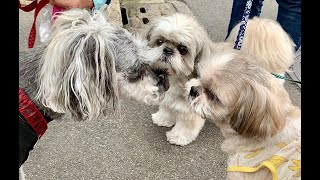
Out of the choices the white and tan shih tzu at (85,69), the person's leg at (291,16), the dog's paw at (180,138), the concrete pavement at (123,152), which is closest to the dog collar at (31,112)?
the white and tan shih tzu at (85,69)

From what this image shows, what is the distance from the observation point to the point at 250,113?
2.14 metres

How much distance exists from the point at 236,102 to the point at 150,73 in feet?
1.96

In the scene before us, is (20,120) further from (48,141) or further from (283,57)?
(283,57)

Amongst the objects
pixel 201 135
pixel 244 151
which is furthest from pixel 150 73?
pixel 201 135

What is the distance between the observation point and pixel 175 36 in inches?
124

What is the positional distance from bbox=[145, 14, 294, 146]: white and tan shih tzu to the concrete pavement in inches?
11.4

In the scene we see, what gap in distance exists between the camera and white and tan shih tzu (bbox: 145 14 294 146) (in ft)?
10.0

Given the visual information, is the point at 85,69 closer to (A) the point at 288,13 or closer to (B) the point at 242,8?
(B) the point at 242,8

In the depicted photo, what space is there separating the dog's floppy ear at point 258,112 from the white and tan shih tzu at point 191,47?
82 centimetres

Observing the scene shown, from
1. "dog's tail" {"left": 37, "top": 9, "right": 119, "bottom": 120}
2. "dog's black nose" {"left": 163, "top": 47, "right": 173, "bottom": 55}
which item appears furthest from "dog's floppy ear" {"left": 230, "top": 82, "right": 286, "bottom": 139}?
"dog's black nose" {"left": 163, "top": 47, "right": 173, "bottom": 55}

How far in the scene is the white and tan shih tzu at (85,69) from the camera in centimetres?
206

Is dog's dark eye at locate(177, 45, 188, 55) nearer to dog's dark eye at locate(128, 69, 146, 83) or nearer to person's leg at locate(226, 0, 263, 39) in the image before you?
dog's dark eye at locate(128, 69, 146, 83)

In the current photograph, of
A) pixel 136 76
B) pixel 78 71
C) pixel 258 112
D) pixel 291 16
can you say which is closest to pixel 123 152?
pixel 136 76

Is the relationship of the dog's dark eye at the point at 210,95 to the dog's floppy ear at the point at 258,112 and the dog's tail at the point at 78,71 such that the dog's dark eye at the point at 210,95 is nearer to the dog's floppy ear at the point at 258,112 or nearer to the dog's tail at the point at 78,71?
the dog's floppy ear at the point at 258,112
